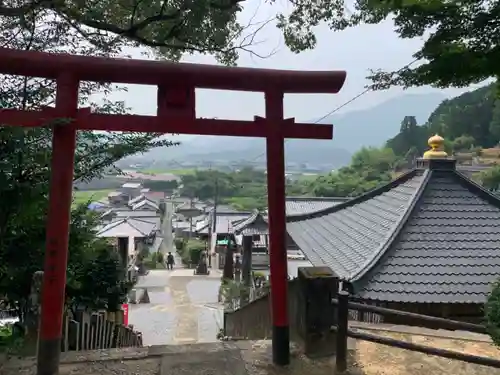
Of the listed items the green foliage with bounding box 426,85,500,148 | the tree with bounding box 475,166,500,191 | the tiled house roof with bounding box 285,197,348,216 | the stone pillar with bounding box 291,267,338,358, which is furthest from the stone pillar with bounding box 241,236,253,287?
the green foliage with bounding box 426,85,500,148

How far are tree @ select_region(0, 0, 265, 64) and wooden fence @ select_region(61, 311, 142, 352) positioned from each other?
10.5 feet

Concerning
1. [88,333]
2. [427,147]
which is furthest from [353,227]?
[427,147]

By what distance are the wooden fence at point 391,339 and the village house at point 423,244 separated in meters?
2.59

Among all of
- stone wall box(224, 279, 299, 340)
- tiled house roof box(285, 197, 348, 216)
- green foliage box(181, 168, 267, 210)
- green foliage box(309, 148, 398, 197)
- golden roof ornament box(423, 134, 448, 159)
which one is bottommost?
stone wall box(224, 279, 299, 340)

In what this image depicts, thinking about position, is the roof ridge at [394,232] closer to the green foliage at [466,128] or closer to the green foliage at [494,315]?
the green foliage at [494,315]

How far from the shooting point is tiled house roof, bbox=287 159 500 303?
6750 millimetres

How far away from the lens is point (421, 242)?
771cm

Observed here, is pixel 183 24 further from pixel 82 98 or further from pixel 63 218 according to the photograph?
pixel 63 218

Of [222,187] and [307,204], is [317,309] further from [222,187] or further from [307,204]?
[222,187]

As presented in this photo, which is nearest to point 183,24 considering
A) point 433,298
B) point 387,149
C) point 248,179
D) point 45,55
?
point 45,55

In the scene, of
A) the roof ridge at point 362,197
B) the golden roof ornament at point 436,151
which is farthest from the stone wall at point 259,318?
the golden roof ornament at point 436,151

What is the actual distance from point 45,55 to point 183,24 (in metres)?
2.12

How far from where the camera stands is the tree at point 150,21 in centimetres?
483

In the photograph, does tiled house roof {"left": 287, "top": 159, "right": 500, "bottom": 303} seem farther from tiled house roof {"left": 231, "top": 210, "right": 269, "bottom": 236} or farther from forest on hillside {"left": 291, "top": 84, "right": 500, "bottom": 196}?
forest on hillside {"left": 291, "top": 84, "right": 500, "bottom": 196}
